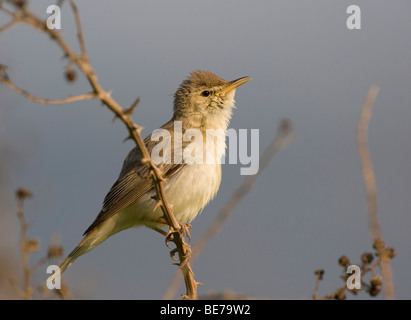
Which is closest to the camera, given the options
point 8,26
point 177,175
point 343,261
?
point 8,26

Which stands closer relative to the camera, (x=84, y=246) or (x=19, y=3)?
(x=19, y=3)

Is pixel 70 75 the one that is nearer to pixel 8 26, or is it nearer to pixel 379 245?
pixel 8 26

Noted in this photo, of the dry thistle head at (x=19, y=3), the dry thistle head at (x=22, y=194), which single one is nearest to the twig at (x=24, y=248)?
the dry thistle head at (x=22, y=194)

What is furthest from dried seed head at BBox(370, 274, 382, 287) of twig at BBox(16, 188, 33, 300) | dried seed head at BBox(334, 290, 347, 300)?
twig at BBox(16, 188, 33, 300)

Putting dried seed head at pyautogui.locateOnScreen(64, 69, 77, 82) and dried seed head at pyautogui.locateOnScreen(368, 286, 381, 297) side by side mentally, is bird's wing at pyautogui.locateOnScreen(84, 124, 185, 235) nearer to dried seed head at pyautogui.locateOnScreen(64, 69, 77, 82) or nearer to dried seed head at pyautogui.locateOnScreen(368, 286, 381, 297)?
dried seed head at pyautogui.locateOnScreen(368, 286, 381, 297)

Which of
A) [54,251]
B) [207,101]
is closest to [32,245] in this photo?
[54,251]

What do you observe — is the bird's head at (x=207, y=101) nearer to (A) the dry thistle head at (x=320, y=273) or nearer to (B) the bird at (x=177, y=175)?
(B) the bird at (x=177, y=175)

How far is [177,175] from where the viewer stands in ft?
14.6

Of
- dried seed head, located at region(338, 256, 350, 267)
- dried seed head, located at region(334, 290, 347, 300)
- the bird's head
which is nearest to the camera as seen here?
dried seed head, located at region(334, 290, 347, 300)

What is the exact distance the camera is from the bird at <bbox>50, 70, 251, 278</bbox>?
A: 175 inches

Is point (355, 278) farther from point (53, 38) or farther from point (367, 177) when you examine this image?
point (53, 38)

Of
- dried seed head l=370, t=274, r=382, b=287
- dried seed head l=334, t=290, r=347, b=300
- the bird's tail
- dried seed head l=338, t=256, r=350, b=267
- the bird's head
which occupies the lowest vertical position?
dried seed head l=334, t=290, r=347, b=300

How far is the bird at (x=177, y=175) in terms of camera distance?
4434mm
